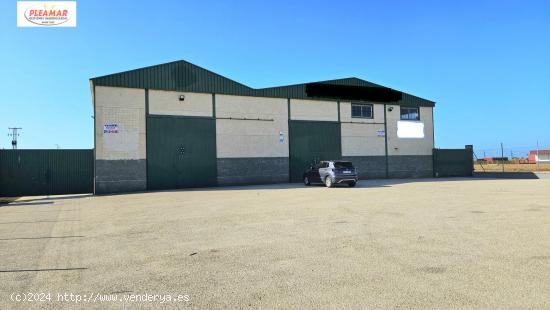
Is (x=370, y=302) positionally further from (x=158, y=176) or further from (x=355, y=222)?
(x=158, y=176)

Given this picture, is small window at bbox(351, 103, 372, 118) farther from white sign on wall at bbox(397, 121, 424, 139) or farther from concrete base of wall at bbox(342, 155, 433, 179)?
concrete base of wall at bbox(342, 155, 433, 179)

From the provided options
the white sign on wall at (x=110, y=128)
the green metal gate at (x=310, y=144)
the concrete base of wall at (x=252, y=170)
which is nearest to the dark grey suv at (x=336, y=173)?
the concrete base of wall at (x=252, y=170)

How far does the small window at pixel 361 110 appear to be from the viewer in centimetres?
2967

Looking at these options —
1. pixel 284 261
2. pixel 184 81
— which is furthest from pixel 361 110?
pixel 284 261

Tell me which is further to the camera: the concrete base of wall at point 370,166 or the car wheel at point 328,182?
the concrete base of wall at point 370,166

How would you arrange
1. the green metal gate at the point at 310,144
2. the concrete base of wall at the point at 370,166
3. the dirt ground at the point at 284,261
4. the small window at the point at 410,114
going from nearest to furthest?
the dirt ground at the point at 284,261 → the green metal gate at the point at 310,144 → the concrete base of wall at the point at 370,166 → the small window at the point at 410,114

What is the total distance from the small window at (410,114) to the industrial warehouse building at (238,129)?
0.27 feet

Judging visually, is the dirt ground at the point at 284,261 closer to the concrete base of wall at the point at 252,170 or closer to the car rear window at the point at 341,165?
the car rear window at the point at 341,165

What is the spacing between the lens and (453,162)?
108 ft

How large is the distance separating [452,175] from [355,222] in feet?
90.4

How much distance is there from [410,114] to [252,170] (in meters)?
15.0

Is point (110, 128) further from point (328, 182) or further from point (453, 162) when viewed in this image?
point (453, 162)

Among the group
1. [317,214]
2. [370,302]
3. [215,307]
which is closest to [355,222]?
[317,214]

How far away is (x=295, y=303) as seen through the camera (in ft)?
13.2
